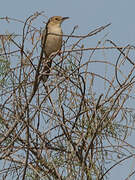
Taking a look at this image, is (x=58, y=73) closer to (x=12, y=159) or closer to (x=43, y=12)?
(x=43, y=12)

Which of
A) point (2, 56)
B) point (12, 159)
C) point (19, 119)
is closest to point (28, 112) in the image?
→ point (19, 119)

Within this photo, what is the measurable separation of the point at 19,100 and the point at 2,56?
0.93 feet

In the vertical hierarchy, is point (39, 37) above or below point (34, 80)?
above

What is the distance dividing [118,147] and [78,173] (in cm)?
25

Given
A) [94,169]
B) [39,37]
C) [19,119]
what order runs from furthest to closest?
[39,37] < [19,119] < [94,169]

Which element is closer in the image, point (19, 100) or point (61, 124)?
point (61, 124)

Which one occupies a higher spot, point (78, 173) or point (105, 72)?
point (105, 72)

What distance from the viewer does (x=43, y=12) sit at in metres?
2.26

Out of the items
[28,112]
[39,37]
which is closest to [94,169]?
[28,112]

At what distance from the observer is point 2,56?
238cm

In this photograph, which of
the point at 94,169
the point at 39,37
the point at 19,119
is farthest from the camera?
the point at 39,37

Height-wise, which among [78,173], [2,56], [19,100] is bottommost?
[78,173]

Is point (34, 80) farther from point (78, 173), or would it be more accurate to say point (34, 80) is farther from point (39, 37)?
point (78, 173)

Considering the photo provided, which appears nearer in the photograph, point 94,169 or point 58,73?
point 94,169
